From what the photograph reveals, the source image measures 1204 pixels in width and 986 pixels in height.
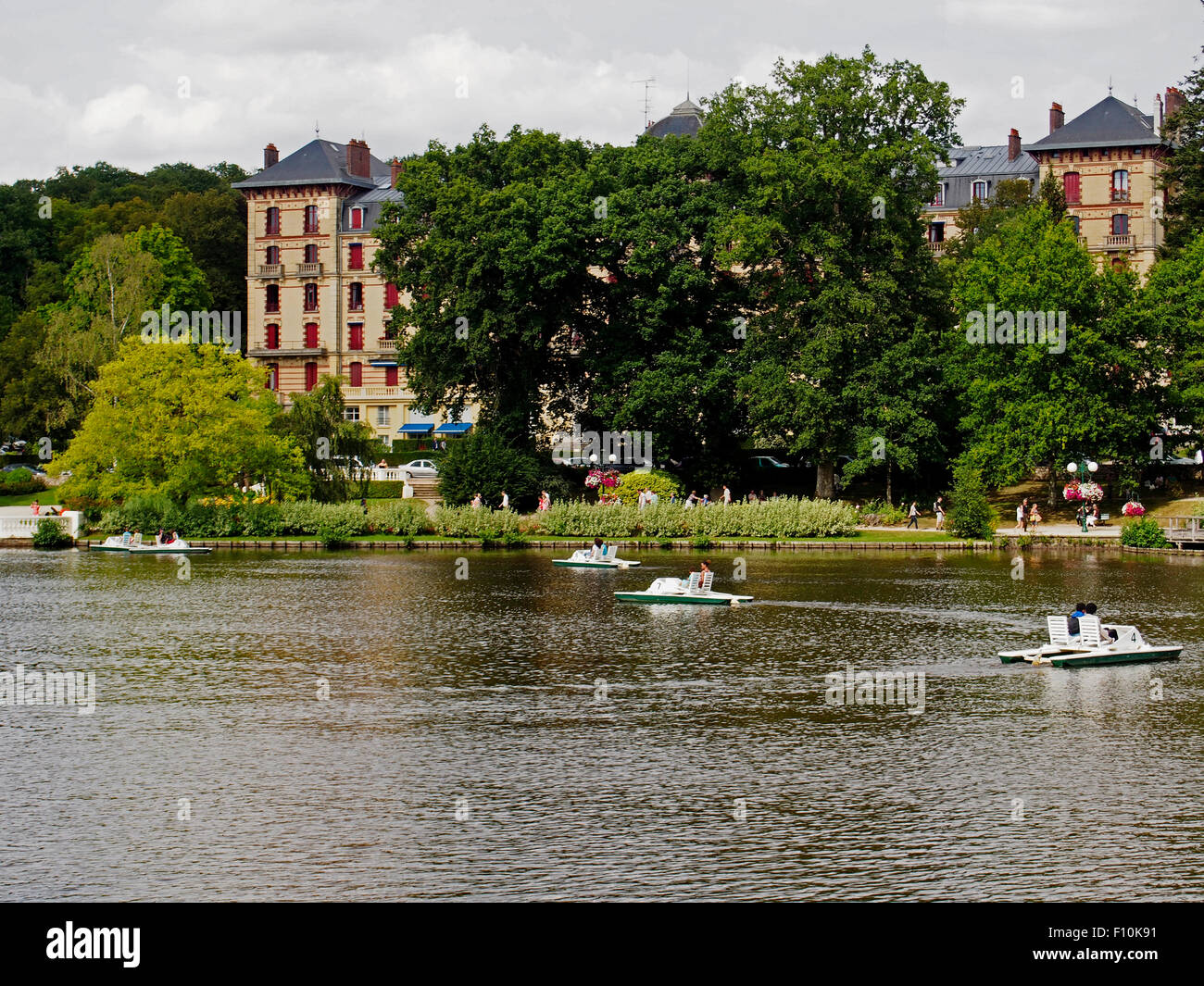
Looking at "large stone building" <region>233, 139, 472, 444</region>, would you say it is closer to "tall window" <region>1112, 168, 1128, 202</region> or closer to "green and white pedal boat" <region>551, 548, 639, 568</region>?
"tall window" <region>1112, 168, 1128, 202</region>

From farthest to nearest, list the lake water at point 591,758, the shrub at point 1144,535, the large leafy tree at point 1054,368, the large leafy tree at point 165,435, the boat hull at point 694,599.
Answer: the large leafy tree at point 1054,368
the large leafy tree at point 165,435
the shrub at point 1144,535
the boat hull at point 694,599
the lake water at point 591,758

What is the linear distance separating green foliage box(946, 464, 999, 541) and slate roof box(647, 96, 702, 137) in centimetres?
4024

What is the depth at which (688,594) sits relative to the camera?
40125 millimetres

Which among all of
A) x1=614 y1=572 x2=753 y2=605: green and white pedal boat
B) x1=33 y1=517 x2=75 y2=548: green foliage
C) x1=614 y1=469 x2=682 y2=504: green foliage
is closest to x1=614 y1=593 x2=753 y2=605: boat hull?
x1=614 y1=572 x2=753 y2=605: green and white pedal boat

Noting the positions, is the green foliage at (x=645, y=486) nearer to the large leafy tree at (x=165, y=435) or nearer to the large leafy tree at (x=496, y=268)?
the large leafy tree at (x=496, y=268)

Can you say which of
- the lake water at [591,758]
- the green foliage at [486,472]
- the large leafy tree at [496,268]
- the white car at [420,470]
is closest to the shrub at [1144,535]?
the lake water at [591,758]

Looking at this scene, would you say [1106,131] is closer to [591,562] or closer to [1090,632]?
[591,562]

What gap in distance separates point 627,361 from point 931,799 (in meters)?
52.9

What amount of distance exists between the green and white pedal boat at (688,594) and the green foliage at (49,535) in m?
33.6

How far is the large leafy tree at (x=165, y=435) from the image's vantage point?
64.8 meters

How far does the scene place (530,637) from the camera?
33.6 meters

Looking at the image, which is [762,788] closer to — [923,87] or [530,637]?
[530,637]

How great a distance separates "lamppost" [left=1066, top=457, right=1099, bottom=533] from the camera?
64938 mm
